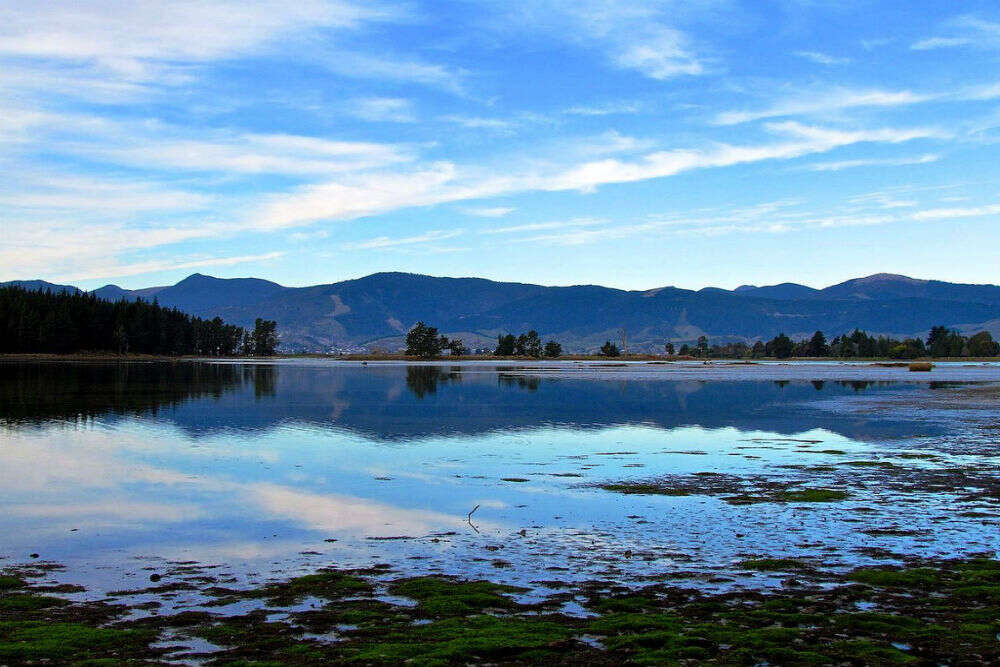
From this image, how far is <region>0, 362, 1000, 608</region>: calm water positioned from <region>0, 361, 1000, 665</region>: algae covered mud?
0.15 metres

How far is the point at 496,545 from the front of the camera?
21094 millimetres

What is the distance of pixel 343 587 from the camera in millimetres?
16859

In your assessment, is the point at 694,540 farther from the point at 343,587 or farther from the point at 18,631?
the point at 18,631

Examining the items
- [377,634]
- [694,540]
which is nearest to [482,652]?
[377,634]

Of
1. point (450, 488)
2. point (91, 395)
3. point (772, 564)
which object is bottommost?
point (450, 488)

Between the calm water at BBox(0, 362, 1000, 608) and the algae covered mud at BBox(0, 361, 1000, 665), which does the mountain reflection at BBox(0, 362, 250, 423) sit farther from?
the algae covered mud at BBox(0, 361, 1000, 665)

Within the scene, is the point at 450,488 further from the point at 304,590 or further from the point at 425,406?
the point at 425,406

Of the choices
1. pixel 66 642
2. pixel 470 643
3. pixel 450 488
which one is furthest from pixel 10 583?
pixel 450 488

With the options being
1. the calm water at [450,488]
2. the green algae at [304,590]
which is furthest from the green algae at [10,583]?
the green algae at [304,590]

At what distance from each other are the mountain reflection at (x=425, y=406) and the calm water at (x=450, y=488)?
455 millimetres

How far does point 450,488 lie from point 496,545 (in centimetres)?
906

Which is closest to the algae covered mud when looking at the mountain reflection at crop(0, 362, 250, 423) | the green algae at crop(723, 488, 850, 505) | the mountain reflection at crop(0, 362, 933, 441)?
the green algae at crop(723, 488, 850, 505)

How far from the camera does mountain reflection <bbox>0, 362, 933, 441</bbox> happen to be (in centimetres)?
5278

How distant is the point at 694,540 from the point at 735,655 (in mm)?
8985
